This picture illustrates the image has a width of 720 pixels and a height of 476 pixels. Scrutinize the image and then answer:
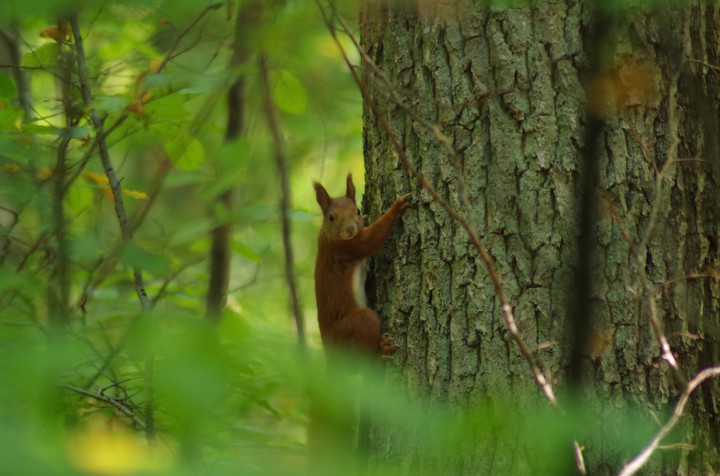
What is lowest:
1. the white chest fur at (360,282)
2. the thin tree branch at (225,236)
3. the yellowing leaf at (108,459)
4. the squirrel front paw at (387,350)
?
the yellowing leaf at (108,459)

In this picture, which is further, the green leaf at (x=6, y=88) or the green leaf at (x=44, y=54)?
the green leaf at (x=44, y=54)

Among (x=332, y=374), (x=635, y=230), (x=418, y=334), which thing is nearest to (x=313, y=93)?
(x=418, y=334)

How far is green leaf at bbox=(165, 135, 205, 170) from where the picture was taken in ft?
9.93

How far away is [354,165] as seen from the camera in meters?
5.37

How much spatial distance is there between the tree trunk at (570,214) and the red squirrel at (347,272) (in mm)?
220

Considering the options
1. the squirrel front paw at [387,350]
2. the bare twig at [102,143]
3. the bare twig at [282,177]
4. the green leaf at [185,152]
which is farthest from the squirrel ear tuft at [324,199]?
the squirrel front paw at [387,350]

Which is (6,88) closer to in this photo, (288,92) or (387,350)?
(288,92)

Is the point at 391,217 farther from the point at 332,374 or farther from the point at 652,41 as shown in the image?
the point at 332,374

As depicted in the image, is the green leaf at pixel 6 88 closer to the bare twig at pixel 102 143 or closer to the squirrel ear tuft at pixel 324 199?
the bare twig at pixel 102 143

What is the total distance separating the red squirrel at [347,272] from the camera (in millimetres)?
2355

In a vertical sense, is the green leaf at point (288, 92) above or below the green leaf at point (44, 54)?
below

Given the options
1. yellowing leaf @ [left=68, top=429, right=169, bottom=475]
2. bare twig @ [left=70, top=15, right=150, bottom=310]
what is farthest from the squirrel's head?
yellowing leaf @ [left=68, top=429, right=169, bottom=475]

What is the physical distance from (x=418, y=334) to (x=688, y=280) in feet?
2.58

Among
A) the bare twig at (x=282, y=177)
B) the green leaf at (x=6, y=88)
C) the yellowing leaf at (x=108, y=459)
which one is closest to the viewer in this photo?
the yellowing leaf at (x=108, y=459)
